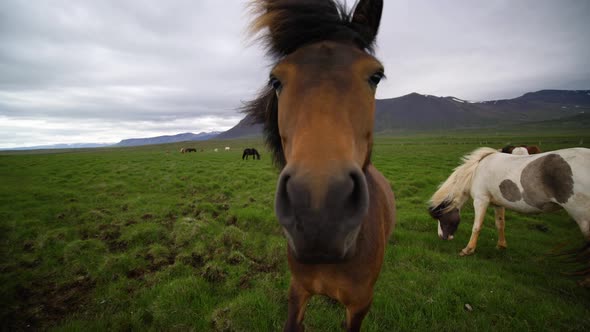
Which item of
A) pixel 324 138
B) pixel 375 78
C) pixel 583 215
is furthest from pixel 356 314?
pixel 583 215

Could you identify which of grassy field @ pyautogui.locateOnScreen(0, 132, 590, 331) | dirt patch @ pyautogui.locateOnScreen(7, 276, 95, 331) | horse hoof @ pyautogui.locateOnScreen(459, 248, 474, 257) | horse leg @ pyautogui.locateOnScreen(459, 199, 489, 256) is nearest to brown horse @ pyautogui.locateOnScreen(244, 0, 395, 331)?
grassy field @ pyautogui.locateOnScreen(0, 132, 590, 331)

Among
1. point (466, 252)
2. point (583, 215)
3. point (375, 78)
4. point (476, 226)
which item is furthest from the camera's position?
point (476, 226)

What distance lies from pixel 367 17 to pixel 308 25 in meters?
0.69

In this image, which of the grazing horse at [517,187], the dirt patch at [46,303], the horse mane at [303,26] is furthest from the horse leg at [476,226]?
the dirt patch at [46,303]

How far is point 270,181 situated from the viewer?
12.7 meters

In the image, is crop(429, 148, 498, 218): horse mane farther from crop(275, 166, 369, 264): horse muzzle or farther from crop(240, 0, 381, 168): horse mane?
crop(275, 166, 369, 264): horse muzzle

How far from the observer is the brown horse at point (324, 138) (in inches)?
48.5

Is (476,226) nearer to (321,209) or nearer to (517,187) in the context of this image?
(517,187)

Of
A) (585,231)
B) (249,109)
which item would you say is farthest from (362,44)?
(585,231)

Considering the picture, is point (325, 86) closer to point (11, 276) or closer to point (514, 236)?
point (11, 276)

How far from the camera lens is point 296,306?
2355 mm

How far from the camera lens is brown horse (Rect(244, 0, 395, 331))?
1232 millimetres

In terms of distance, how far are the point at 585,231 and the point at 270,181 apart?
10.8 m

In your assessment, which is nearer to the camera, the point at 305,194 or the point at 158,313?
the point at 305,194
